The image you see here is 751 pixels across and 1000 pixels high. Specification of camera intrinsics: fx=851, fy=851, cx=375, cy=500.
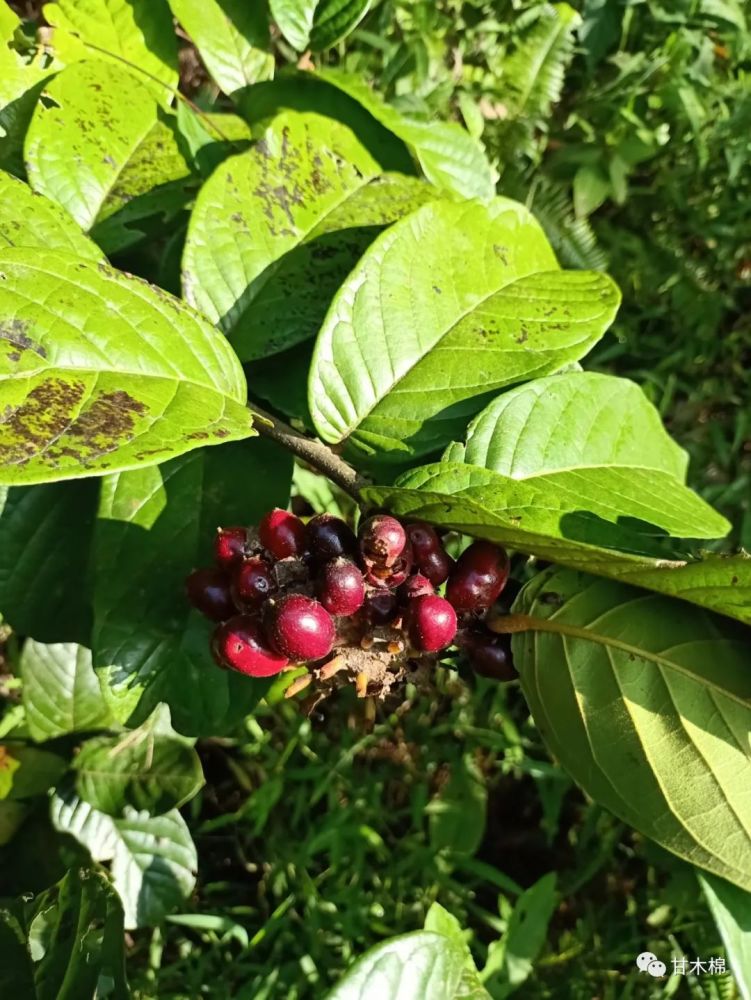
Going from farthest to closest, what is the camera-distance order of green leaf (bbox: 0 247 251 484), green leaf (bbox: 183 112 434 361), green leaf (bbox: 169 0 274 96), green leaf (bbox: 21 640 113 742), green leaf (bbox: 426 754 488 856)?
green leaf (bbox: 426 754 488 856)
green leaf (bbox: 21 640 113 742)
green leaf (bbox: 169 0 274 96)
green leaf (bbox: 183 112 434 361)
green leaf (bbox: 0 247 251 484)

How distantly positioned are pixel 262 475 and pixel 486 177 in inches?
34.8

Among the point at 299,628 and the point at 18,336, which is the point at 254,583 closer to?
the point at 299,628

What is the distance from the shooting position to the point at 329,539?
3.35 feet

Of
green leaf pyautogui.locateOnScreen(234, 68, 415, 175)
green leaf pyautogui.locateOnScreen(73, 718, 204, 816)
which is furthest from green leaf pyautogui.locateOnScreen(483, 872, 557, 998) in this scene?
green leaf pyautogui.locateOnScreen(234, 68, 415, 175)

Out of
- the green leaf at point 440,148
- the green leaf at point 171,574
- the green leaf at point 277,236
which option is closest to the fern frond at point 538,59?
the green leaf at point 440,148

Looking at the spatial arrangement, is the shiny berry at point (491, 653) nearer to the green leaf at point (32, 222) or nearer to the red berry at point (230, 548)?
A: the red berry at point (230, 548)

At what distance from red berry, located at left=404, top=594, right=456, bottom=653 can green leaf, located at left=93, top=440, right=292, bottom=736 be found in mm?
385

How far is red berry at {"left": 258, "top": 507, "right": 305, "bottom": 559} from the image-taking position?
1023 millimetres

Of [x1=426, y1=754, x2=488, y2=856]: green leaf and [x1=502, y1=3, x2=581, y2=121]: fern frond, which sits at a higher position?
[x1=502, y1=3, x2=581, y2=121]: fern frond

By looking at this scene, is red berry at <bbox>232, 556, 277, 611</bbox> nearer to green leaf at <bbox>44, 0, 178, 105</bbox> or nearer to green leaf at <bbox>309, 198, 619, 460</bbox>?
green leaf at <bbox>309, 198, 619, 460</bbox>

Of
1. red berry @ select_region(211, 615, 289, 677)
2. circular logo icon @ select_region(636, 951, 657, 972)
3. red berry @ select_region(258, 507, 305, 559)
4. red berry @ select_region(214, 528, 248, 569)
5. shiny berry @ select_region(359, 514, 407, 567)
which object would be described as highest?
shiny berry @ select_region(359, 514, 407, 567)

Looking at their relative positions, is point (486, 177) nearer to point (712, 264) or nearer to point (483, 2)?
point (483, 2)

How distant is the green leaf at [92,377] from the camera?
805 mm

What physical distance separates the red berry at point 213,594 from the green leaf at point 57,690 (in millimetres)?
832
